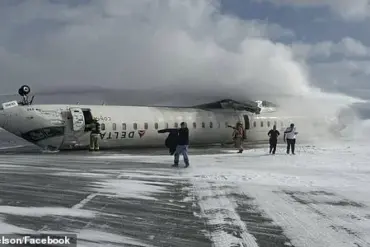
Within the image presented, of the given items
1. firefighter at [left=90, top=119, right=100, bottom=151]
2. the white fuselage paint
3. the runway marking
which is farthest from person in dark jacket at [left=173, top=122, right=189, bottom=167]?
the white fuselage paint

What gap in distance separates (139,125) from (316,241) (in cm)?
2362

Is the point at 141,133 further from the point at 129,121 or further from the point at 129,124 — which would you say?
the point at 129,121

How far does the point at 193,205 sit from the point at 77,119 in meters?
19.0

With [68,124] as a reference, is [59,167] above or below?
below

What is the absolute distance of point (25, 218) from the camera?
8047mm

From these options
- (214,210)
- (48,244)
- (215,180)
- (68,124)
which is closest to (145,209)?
(214,210)

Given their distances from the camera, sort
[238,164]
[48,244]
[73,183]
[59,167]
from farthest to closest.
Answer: [238,164]
[59,167]
[73,183]
[48,244]

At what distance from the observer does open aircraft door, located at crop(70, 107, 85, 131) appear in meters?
27.3

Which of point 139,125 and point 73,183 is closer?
point 73,183

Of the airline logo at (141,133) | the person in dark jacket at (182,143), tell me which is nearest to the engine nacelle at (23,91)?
the airline logo at (141,133)

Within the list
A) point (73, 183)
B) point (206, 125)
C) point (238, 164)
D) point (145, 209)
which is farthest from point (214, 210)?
Answer: point (206, 125)

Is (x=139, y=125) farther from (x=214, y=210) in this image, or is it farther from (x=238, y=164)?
(x=214, y=210)

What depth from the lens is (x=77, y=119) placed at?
27.3m

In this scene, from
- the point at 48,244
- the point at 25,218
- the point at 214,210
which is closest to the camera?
the point at 48,244
